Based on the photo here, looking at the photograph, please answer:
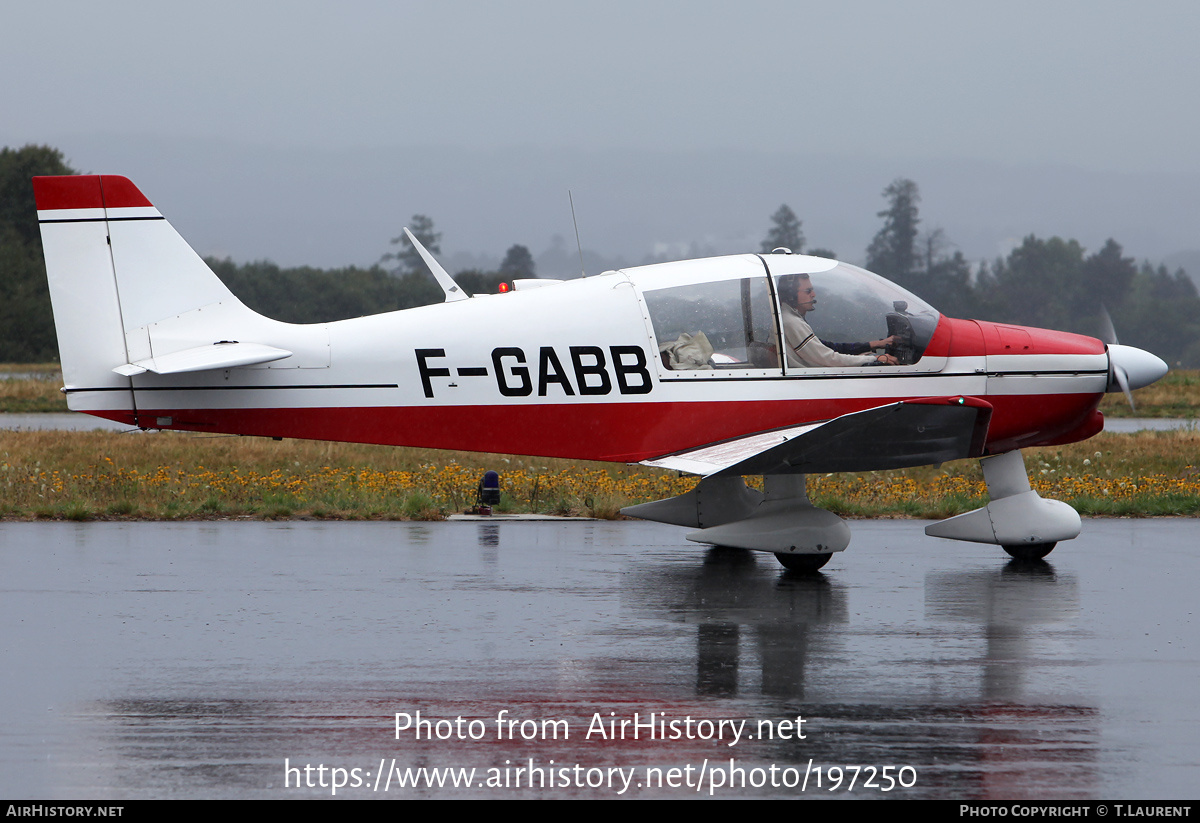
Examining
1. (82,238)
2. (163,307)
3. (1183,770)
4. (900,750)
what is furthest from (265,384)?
(1183,770)

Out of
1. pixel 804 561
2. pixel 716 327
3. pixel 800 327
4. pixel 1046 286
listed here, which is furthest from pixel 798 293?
pixel 1046 286

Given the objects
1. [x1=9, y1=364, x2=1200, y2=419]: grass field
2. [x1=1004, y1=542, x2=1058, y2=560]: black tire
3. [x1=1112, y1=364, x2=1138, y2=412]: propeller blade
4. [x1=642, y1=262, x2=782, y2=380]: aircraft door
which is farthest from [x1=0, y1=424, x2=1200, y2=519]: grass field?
[x1=9, y1=364, x2=1200, y2=419]: grass field

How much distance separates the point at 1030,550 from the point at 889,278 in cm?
9248

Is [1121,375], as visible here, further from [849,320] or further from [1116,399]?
[1116,399]

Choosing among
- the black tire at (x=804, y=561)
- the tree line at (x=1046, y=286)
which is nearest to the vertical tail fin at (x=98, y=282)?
the black tire at (x=804, y=561)

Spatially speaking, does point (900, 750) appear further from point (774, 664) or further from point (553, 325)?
point (553, 325)

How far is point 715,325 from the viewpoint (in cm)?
882

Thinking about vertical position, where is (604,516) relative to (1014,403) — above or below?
below

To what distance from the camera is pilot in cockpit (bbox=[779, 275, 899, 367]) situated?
28.9 feet

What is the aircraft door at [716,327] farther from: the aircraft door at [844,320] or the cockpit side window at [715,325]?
the aircraft door at [844,320]

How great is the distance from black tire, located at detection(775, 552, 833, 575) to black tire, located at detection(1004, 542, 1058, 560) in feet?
5.52

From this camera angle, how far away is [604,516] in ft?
39.3

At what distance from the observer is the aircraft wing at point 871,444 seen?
25.4 feet
